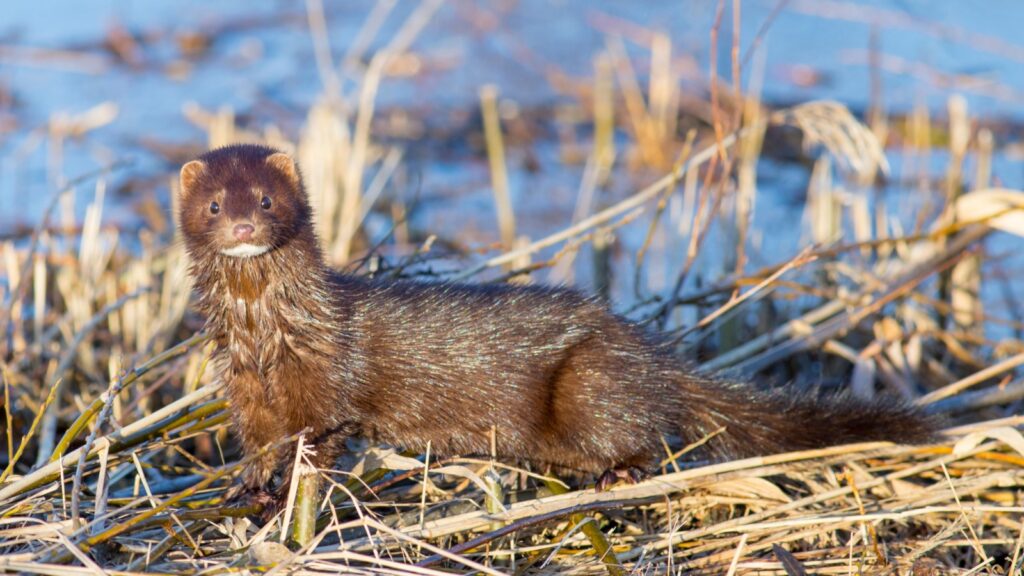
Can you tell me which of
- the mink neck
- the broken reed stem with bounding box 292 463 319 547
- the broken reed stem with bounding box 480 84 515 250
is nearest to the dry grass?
the broken reed stem with bounding box 292 463 319 547

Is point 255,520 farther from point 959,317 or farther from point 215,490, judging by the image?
point 959,317

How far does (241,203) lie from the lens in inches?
140

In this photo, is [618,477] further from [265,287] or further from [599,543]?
[265,287]

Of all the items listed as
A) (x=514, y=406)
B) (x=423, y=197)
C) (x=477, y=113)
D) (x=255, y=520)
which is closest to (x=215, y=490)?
(x=255, y=520)

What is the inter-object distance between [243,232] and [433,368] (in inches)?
32.1

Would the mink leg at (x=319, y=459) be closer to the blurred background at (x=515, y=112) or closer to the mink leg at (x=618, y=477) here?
the mink leg at (x=618, y=477)

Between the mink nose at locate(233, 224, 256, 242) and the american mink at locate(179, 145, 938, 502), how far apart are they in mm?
11

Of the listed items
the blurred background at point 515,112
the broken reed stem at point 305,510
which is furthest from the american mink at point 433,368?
the blurred background at point 515,112

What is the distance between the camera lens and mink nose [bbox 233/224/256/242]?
11.4 ft

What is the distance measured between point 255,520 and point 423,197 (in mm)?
5055

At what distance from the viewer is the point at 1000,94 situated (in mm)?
9016

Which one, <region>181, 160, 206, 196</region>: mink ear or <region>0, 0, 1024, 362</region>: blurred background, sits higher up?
<region>181, 160, 206, 196</region>: mink ear

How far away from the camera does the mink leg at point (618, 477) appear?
4.07 meters

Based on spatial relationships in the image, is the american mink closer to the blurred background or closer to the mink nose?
the mink nose
